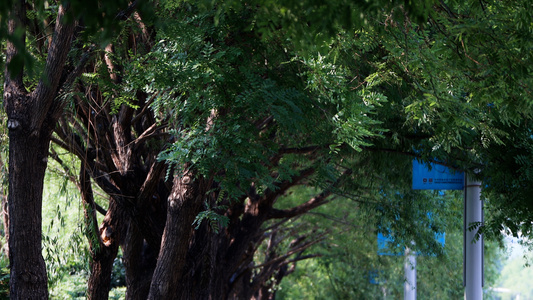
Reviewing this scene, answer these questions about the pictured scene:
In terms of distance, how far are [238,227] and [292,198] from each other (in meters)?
6.94

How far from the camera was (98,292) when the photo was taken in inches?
436

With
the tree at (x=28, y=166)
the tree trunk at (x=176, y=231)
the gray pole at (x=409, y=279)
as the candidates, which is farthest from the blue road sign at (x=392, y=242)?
the tree at (x=28, y=166)

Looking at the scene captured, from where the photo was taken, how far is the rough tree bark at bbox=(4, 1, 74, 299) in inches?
252

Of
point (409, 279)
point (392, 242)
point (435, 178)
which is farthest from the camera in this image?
point (409, 279)

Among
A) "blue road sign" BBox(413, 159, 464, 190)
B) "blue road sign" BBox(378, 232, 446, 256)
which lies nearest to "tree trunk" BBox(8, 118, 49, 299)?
"blue road sign" BBox(413, 159, 464, 190)

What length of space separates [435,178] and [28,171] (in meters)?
5.93

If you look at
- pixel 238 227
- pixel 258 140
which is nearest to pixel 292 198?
pixel 238 227

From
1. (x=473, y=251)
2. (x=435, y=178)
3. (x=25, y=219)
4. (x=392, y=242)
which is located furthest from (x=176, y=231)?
(x=392, y=242)

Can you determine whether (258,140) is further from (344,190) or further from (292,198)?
(292,198)

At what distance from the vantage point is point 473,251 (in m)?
9.73

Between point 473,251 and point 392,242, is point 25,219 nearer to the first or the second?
point 473,251

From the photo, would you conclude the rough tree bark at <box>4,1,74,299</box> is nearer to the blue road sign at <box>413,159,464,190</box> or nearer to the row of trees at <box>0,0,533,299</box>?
the row of trees at <box>0,0,533,299</box>

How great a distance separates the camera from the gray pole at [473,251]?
9680mm

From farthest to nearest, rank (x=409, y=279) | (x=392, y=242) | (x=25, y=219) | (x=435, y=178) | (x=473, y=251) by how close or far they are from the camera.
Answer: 1. (x=409, y=279)
2. (x=392, y=242)
3. (x=435, y=178)
4. (x=473, y=251)
5. (x=25, y=219)
